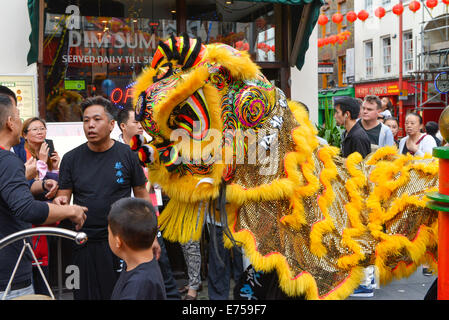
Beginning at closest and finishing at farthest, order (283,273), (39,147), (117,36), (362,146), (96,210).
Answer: (283,273), (96,210), (39,147), (362,146), (117,36)

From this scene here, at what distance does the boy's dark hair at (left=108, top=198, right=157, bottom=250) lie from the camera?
1.99 m

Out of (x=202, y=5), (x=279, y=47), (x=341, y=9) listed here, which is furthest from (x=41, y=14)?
(x=341, y=9)

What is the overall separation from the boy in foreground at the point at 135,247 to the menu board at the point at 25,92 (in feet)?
14.0

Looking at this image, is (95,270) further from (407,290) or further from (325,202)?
(407,290)

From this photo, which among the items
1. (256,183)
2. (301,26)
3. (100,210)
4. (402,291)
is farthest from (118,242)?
(301,26)

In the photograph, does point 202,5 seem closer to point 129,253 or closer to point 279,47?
point 279,47

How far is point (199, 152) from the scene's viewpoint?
229cm

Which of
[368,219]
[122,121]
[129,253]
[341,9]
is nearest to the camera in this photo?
[129,253]

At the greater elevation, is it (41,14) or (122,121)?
(41,14)

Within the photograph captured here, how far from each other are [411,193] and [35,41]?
466 cm

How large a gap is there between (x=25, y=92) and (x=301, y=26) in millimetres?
3564

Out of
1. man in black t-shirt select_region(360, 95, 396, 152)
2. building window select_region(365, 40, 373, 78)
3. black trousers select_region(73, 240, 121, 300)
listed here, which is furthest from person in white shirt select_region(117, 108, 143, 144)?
building window select_region(365, 40, 373, 78)

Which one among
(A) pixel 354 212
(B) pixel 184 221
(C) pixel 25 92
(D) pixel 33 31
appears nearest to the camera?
(B) pixel 184 221

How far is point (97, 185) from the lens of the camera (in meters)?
3.18
